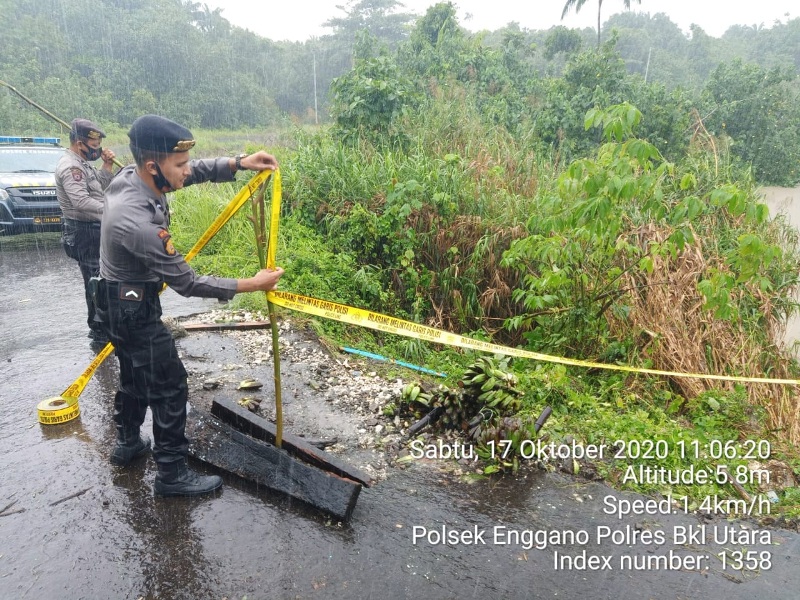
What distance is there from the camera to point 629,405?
472cm

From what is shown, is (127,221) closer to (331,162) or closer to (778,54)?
(331,162)

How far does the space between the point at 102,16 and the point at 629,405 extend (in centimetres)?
3865

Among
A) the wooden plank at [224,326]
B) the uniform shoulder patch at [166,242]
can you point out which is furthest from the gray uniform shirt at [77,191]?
the uniform shoulder patch at [166,242]

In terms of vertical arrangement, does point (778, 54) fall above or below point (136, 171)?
above

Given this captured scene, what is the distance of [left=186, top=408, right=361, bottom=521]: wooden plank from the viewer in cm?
296

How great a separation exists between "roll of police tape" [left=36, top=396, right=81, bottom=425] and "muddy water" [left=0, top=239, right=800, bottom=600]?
5.2 inches

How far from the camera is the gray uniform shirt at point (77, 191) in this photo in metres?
4.68

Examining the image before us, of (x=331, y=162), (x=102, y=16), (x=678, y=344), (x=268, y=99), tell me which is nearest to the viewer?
(x=678, y=344)

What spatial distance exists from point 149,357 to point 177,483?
2.40ft

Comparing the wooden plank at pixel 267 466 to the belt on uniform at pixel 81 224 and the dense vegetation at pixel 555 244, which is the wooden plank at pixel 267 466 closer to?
the dense vegetation at pixel 555 244

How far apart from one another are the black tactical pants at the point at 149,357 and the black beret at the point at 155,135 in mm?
695

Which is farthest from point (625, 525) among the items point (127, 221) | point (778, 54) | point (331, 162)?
point (778, 54)

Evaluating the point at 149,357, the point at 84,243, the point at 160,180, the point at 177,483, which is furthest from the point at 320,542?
the point at 84,243

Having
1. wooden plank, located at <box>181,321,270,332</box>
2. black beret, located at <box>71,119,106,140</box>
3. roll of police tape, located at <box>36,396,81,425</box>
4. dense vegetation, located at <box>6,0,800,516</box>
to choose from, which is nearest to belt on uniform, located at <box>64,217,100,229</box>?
black beret, located at <box>71,119,106,140</box>
